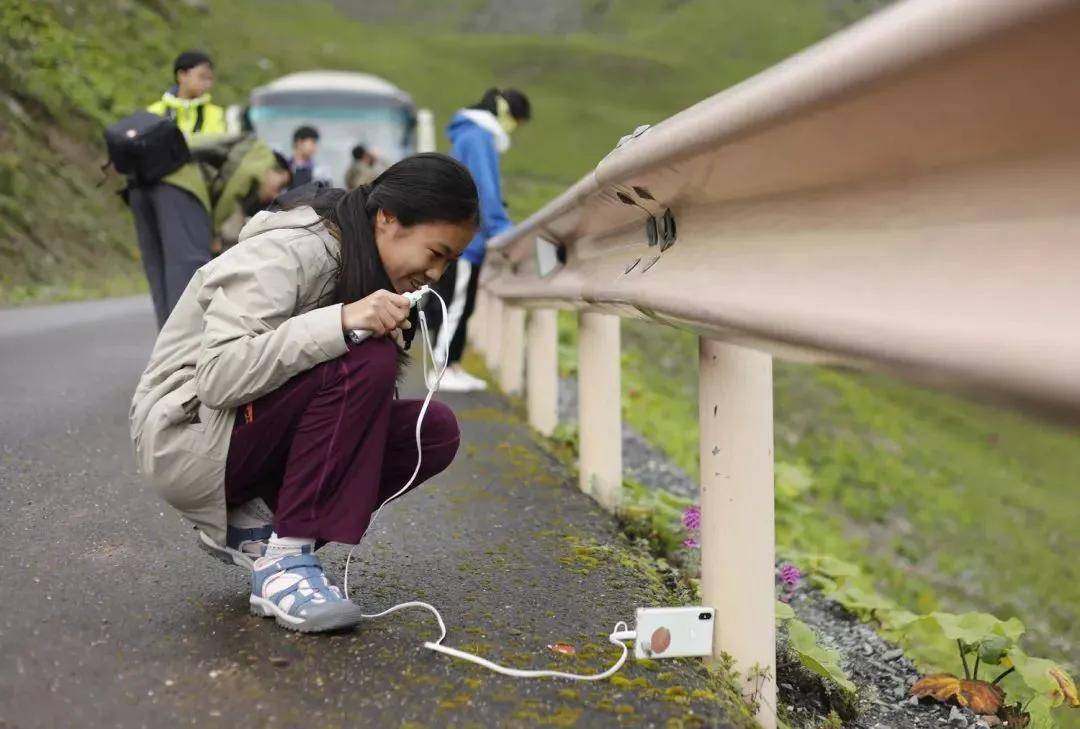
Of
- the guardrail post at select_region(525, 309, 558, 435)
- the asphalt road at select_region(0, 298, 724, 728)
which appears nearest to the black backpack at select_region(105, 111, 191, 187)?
the asphalt road at select_region(0, 298, 724, 728)

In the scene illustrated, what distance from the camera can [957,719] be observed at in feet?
9.45

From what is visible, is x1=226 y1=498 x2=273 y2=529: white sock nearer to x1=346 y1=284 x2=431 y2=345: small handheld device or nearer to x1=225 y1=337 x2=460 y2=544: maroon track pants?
x1=225 y1=337 x2=460 y2=544: maroon track pants

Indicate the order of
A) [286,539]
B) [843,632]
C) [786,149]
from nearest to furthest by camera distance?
[786,149] < [286,539] < [843,632]

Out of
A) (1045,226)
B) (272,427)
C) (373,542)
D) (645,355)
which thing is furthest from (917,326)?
(645,355)

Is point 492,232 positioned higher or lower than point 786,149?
higher

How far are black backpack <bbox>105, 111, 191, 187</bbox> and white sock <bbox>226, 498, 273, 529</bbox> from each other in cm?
324

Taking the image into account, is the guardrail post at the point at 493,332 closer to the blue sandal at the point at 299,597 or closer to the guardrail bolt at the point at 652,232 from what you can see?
the guardrail bolt at the point at 652,232

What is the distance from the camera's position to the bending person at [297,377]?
8.34ft

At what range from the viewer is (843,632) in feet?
12.3

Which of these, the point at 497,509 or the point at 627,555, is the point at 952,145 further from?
the point at 497,509

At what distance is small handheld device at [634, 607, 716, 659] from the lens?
2348 millimetres

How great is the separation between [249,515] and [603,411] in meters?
1.53

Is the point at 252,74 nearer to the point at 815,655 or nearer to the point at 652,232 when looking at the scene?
the point at 652,232

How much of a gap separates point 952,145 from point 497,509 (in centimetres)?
260
